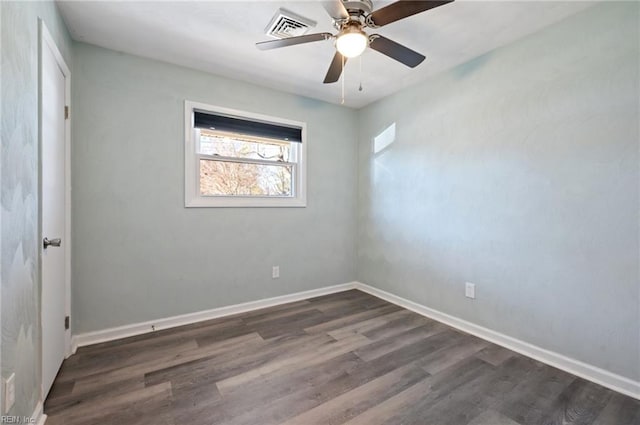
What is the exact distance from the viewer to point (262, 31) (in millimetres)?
2123

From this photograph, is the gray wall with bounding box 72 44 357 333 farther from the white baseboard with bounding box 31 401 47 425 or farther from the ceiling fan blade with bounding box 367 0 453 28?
the ceiling fan blade with bounding box 367 0 453 28

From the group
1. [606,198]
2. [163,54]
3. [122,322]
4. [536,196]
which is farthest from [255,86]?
[606,198]

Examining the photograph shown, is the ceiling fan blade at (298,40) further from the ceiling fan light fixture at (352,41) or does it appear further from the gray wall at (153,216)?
the gray wall at (153,216)

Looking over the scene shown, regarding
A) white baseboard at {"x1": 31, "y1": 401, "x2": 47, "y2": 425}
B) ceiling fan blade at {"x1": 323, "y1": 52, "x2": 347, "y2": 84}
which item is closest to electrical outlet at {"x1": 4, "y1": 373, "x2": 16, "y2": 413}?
white baseboard at {"x1": 31, "y1": 401, "x2": 47, "y2": 425}

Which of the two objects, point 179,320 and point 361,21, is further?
point 179,320

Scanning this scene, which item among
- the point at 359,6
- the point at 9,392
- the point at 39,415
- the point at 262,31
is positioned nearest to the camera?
the point at 9,392

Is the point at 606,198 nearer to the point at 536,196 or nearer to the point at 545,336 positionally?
the point at 536,196

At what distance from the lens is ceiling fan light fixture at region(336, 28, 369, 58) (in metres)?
1.63

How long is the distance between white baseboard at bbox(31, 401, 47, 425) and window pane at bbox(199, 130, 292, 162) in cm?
213

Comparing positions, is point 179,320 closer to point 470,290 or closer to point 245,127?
point 245,127

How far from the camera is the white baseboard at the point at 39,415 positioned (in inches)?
54.7

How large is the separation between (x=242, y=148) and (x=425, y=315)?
8.70ft

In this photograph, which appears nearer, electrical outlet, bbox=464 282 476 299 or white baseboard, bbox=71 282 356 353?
white baseboard, bbox=71 282 356 353

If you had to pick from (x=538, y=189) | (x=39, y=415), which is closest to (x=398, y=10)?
(x=538, y=189)
